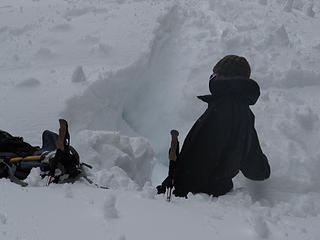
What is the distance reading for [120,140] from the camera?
340cm

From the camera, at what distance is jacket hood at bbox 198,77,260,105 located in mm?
2576

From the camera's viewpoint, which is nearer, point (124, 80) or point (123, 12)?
point (124, 80)

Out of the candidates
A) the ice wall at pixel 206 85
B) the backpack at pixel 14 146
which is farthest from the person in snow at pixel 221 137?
the backpack at pixel 14 146

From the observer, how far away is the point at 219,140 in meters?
2.67

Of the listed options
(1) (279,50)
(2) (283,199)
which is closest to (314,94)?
(1) (279,50)

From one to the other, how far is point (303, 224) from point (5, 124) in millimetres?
2945

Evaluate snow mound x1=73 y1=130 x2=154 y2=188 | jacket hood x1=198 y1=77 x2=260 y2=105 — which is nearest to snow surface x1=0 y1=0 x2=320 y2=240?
snow mound x1=73 y1=130 x2=154 y2=188

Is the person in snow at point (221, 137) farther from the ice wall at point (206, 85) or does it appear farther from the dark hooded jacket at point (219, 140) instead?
the ice wall at point (206, 85)

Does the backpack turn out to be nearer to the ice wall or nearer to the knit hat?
the ice wall

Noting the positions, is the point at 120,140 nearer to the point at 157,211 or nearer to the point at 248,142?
the point at 248,142

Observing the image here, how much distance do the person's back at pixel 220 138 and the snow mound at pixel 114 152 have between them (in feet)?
2.11

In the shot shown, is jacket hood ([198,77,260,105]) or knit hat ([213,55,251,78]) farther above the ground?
knit hat ([213,55,251,78])

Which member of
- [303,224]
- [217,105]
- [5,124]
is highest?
[217,105]

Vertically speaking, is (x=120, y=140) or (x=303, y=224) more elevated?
(x=303, y=224)
